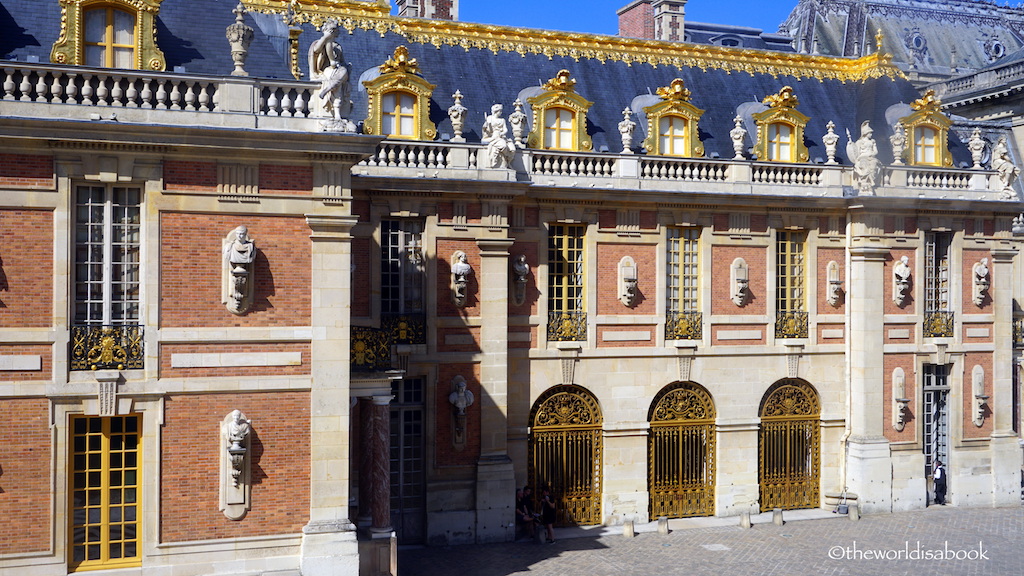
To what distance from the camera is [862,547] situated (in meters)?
24.1

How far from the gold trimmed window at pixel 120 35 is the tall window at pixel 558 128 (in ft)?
36.2

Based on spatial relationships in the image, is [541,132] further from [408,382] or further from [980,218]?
[980,218]

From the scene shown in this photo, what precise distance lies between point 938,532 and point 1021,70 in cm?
2152

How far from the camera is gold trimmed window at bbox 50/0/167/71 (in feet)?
57.0

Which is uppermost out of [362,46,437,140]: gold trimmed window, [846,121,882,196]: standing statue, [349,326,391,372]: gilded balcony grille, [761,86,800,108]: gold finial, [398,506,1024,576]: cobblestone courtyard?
[761,86,800,108]: gold finial

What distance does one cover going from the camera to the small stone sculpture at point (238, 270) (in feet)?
55.9

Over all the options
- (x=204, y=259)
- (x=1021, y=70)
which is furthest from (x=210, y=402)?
(x=1021, y=70)

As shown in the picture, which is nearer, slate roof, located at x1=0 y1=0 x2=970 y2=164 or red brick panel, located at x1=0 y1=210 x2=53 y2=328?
red brick panel, located at x1=0 y1=210 x2=53 y2=328

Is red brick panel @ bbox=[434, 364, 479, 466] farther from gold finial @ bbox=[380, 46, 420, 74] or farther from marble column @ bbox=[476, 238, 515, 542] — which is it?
gold finial @ bbox=[380, 46, 420, 74]

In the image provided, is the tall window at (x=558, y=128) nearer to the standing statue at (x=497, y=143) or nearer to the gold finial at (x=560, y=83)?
the gold finial at (x=560, y=83)

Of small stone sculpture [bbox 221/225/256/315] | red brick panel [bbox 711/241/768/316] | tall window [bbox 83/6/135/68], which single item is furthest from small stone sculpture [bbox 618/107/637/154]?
tall window [bbox 83/6/135/68]

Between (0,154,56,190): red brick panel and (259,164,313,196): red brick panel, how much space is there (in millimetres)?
3123

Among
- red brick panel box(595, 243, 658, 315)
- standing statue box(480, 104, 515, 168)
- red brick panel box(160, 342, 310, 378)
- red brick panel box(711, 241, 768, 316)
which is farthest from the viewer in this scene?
red brick panel box(711, 241, 768, 316)

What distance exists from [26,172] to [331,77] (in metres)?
4.83
